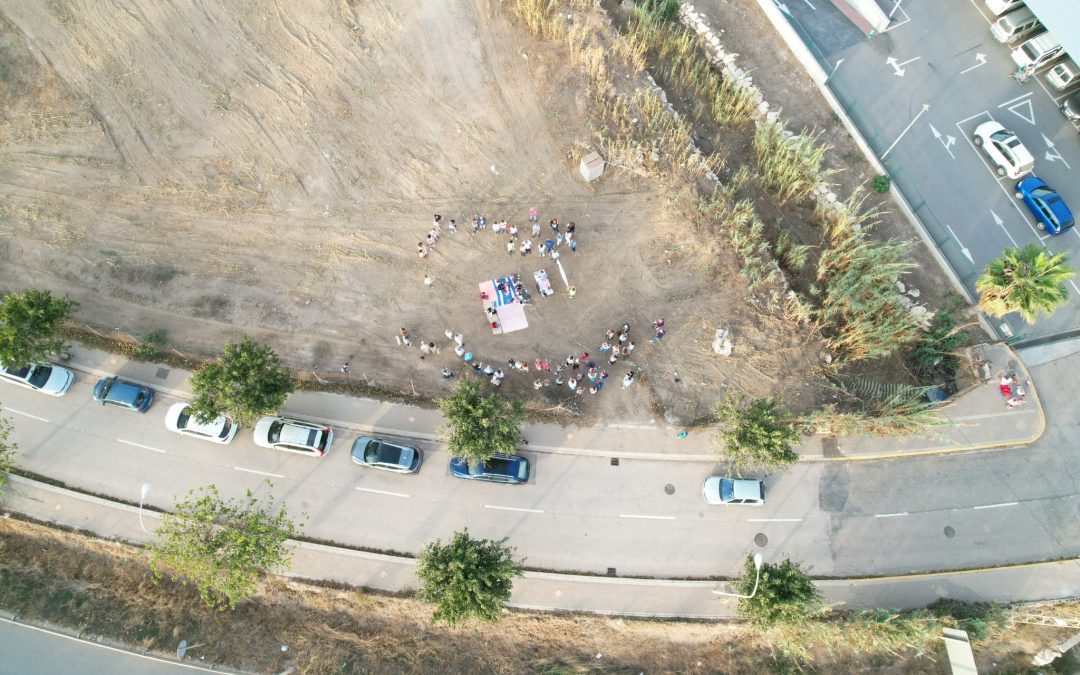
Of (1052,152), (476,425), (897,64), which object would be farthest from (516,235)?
(1052,152)

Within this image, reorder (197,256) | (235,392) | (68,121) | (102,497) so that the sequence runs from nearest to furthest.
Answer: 1. (235,392)
2. (102,497)
3. (197,256)
4. (68,121)

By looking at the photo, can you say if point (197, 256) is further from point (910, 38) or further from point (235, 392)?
point (910, 38)

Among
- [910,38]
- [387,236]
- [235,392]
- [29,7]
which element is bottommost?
[235,392]

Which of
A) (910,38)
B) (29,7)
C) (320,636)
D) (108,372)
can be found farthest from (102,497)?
(910,38)

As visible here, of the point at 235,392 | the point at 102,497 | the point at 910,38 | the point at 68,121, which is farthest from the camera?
the point at 910,38

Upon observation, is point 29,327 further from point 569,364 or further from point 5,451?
point 569,364

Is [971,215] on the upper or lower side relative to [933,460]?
upper
